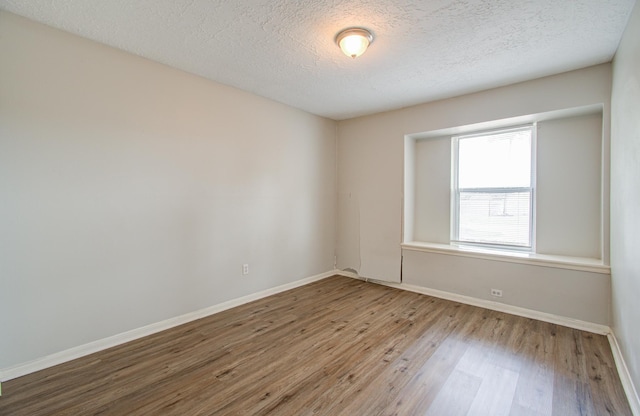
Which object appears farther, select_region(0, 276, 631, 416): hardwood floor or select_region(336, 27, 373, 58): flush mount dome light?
select_region(336, 27, 373, 58): flush mount dome light

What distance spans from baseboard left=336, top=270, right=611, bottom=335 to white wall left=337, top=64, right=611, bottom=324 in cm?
6

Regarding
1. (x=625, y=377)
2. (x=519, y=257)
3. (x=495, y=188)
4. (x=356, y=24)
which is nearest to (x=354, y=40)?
(x=356, y=24)

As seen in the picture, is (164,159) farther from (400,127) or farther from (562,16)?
(562,16)

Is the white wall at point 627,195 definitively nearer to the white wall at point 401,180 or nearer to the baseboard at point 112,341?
the white wall at point 401,180

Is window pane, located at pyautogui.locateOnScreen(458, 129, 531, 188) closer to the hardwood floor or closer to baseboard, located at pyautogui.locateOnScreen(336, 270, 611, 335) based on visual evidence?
baseboard, located at pyautogui.locateOnScreen(336, 270, 611, 335)

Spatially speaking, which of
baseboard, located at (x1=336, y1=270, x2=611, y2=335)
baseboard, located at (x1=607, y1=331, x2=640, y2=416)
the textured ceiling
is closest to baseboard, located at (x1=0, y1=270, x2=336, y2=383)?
baseboard, located at (x1=336, y1=270, x2=611, y2=335)

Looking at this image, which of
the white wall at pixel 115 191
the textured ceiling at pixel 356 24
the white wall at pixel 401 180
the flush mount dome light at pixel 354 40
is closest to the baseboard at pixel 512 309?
the white wall at pixel 401 180

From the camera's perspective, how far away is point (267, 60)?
9.18 feet

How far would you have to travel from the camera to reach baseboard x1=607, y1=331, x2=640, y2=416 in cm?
179

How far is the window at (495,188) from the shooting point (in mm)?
3578

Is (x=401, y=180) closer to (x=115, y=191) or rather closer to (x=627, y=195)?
(x=627, y=195)

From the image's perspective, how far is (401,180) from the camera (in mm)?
4301

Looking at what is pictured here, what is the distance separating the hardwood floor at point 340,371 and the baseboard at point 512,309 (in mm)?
115

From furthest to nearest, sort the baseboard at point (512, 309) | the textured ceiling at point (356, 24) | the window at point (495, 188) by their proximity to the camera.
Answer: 1. the window at point (495, 188)
2. the baseboard at point (512, 309)
3. the textured ceiling at point (356, 24)
